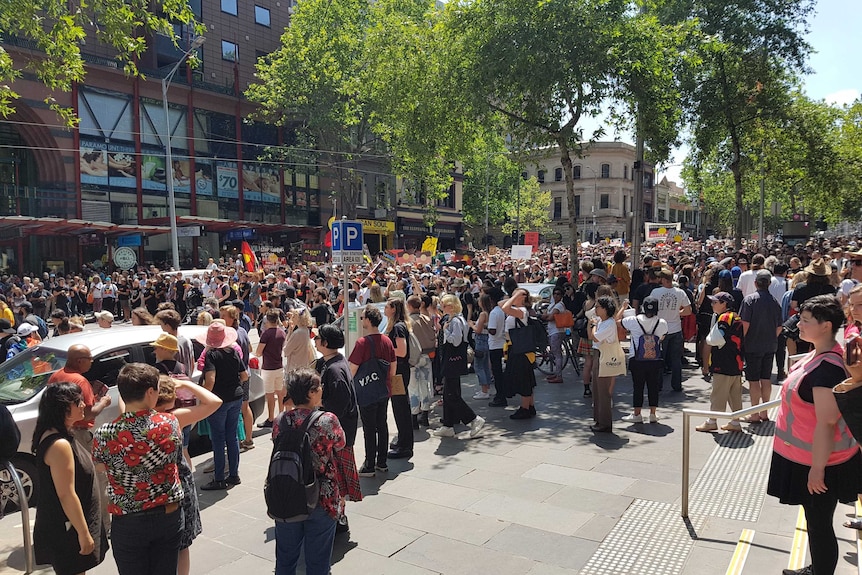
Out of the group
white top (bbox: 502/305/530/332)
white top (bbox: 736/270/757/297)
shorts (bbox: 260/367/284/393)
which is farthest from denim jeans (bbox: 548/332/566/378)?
shorts (bbox: 260/367/284/393)

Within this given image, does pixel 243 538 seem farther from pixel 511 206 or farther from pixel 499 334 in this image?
pixel 511 206

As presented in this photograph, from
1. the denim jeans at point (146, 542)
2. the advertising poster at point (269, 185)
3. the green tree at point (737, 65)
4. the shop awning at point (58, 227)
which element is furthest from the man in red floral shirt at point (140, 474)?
the advertising poster at point (269, 185)

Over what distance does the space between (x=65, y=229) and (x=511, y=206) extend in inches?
1584

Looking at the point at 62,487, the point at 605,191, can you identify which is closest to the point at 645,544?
the point at 62,487

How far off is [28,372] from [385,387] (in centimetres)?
379

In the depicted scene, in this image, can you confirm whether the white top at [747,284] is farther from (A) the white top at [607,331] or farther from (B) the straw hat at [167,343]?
(B) the straw hat at [167,343]

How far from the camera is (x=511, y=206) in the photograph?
59562 mm

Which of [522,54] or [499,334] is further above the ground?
[522,54]

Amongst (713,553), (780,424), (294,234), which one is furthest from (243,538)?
(294,234)

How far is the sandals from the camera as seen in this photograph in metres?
4.36

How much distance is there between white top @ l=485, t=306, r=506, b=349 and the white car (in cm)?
446

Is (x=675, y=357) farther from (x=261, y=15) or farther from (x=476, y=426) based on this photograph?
(x=261, y=15)

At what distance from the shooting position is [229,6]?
37625mm

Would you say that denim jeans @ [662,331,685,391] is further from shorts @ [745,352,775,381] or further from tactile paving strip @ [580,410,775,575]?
tactile paving strip @ [580,410,775,575]
